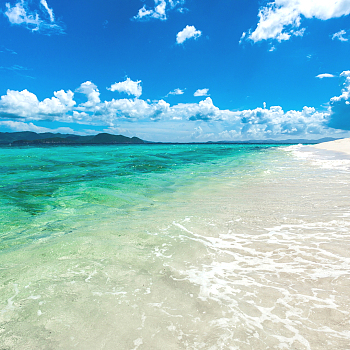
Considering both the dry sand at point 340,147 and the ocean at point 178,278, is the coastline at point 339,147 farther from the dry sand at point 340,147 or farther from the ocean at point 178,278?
the ocean at point 178,278

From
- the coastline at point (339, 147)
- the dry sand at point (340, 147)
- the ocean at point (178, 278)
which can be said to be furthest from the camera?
the dry sand at point (340, 147)

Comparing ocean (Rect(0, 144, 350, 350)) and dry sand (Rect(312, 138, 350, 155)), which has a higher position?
dry sand (Rect(312, 138, 350, 155))

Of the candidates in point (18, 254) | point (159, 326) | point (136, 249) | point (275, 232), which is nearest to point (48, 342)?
point (159, 326)

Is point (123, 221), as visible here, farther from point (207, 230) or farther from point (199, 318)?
point (199, 318)

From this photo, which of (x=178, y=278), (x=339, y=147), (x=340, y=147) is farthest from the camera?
(x=339, y=147)

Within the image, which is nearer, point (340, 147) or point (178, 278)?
point (178, 278)

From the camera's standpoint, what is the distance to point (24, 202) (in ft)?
31.0

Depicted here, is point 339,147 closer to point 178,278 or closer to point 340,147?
point 340,147

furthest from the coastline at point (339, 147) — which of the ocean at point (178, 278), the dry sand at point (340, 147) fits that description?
the ocean at point (178, 278)

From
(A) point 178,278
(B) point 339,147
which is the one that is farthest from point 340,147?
(A) point 178,278

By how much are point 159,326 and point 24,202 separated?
9.12 m

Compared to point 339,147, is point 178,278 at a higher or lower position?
lower

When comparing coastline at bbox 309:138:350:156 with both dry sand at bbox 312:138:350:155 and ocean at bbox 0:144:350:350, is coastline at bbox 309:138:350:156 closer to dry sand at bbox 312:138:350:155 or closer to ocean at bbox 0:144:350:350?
dry sand at bbox 312:138:350:155

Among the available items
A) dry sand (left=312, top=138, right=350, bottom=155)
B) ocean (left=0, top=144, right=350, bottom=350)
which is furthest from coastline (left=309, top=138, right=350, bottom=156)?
ocean (left=0, top=144, right=350, bottom=350)
